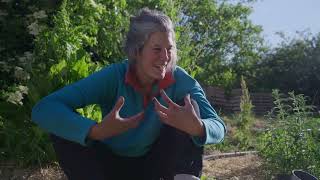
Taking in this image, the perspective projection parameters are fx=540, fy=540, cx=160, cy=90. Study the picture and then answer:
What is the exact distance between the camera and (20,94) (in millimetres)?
3609

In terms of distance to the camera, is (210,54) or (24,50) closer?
(24,50)

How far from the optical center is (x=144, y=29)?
6.88ft

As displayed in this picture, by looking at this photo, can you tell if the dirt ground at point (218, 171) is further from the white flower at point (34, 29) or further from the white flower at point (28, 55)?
the white flower at point (34, 29)

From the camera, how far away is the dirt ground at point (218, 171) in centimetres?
323

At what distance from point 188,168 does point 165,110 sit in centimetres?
28

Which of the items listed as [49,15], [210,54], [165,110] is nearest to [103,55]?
[49,15]

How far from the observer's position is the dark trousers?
1.97m

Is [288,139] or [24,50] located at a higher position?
[24,50]

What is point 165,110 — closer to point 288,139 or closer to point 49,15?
point 288,139

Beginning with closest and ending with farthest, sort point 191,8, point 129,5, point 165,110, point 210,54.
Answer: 1. point 165,110
2. point 129,5
3. point 191,8
4. point 210,54

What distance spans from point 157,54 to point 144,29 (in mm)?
115

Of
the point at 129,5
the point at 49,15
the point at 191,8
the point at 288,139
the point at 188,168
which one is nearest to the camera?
the point at 188,168

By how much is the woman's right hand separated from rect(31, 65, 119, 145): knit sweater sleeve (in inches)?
1.3

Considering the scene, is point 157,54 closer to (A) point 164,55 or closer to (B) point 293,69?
(A) point 164,55
